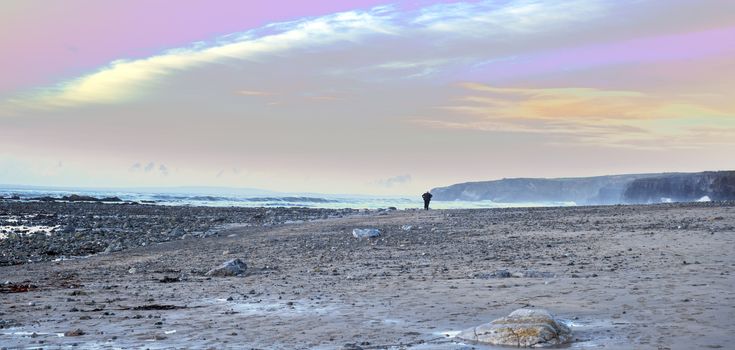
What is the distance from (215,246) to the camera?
2533 centimetres

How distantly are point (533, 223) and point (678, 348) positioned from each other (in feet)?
72.9

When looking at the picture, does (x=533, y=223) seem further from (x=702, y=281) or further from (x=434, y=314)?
(x=434, y=314)

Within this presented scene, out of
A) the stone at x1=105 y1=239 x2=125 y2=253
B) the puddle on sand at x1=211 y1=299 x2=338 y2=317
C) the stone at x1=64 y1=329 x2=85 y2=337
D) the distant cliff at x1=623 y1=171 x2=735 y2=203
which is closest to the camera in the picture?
the stone at x1=64 y1=329 x2=85 y2=337

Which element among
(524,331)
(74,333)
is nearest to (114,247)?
(74,333)

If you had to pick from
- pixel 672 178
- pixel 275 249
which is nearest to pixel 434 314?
pixel 275 249

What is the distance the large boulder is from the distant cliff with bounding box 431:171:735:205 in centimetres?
7725

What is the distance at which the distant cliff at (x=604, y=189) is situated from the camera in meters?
83.9

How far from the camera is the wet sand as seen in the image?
9.03 metres

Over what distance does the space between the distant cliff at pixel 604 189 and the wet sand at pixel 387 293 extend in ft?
223

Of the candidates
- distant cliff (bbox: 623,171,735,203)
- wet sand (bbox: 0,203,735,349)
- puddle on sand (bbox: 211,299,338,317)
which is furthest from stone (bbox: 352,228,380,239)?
distant cliff (bbox: 623,171,735,203)

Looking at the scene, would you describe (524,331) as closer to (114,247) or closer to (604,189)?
(114,247)

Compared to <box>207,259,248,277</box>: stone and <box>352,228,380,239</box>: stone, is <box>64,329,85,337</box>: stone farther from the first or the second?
<box>352,228,380,239</box>: stone

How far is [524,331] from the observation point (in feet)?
27.2

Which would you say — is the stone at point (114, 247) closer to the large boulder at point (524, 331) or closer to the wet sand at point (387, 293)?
the wet sand at point (387, 293)
